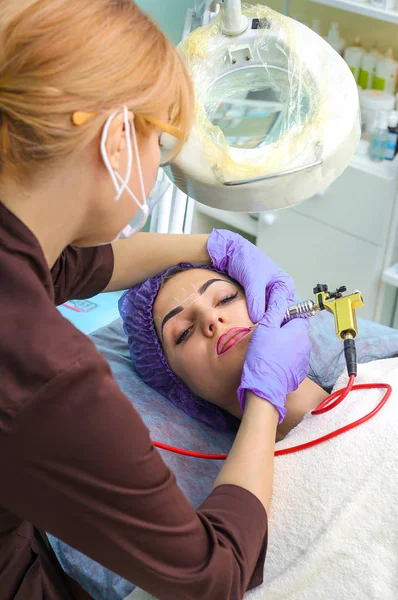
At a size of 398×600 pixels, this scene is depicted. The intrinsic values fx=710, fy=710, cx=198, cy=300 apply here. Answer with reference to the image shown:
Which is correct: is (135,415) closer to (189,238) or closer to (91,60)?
(91,60)

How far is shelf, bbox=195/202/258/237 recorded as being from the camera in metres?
2.87

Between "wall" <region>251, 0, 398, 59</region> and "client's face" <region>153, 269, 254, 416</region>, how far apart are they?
4.78ft

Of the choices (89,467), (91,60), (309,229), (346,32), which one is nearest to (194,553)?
(89,467)

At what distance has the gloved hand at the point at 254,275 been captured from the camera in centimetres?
Answer: 155

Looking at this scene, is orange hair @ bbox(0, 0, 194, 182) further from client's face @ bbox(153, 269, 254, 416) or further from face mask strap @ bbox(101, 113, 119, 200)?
client's face @ bbox(153, 269, 254, 416)

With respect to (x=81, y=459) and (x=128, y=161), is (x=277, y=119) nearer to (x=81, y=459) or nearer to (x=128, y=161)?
(x=128, y=161)

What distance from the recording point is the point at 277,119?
124cm

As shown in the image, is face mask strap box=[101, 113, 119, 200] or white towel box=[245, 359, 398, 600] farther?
white towel box=[245, 359, 398, 600]

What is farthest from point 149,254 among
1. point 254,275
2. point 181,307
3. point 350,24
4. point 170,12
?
point 350,24

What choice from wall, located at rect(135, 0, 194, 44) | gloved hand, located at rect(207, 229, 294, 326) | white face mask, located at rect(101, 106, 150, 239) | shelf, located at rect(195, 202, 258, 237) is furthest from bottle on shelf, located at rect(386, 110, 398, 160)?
white face mask, located at rect(101, 106, 150, 239)

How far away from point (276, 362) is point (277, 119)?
45cm

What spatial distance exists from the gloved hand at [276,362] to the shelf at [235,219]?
1.43 m

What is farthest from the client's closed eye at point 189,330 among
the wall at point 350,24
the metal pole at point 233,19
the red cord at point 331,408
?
the wall at point 350,24

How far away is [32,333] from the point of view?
824mm
